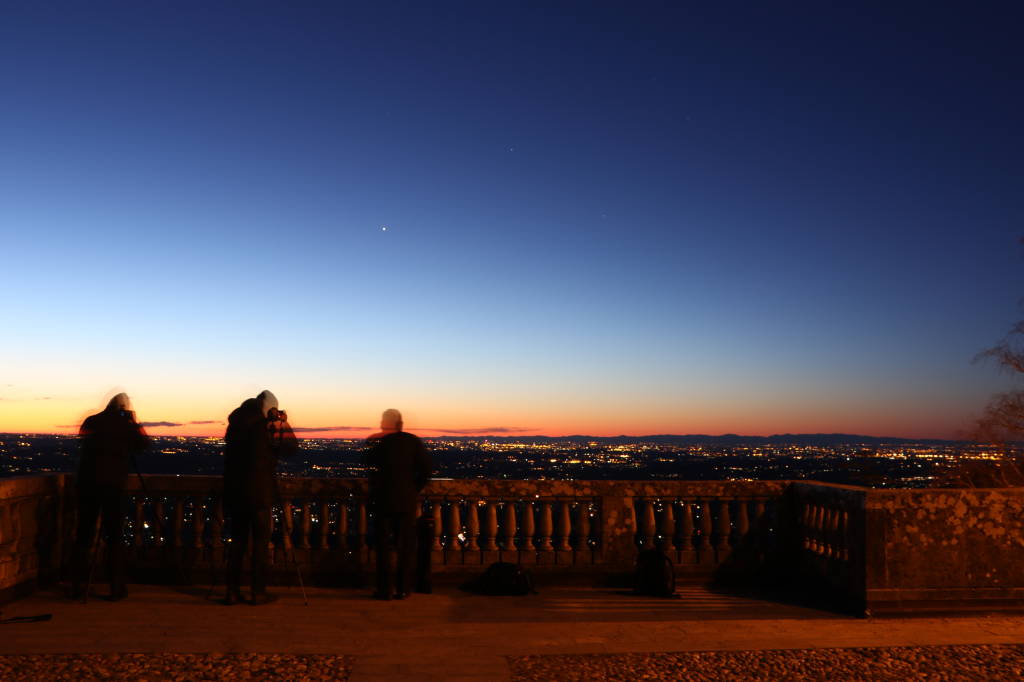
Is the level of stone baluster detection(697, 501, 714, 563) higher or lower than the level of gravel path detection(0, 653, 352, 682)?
higher

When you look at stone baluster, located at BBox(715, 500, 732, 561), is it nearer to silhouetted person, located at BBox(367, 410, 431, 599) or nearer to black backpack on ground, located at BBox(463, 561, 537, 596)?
black backpack on ground, located at BBox(463, 561, 537, 596)

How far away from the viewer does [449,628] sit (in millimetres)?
6859

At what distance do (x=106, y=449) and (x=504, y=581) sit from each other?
413 cm

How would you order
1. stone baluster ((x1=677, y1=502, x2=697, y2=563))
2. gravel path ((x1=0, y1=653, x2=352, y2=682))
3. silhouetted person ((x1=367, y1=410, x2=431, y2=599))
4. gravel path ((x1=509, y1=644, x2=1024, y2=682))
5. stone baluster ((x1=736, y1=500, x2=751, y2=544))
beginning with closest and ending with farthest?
gravel path ((x1=0, y1=653, x2=352, y2=682)) → gravel path ((x1=509, y1=644, x2=1024, y2=682)) → silhouetted person ((x1=367, y1=410, x2=431, y2=599)) → stone baluster ((x1=677, y1=502, x2=697, y2=563)) → stone baluster ((x1=736, y1=500, x2=751, y2=544))

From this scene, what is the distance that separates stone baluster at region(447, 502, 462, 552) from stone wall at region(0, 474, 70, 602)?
397 cm

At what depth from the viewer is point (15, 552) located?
7508mm

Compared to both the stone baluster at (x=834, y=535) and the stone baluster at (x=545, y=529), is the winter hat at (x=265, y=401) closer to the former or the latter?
the stone baluster at (x=545, y=529)

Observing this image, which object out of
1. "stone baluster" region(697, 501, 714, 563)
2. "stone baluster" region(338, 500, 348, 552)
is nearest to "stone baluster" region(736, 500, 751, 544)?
"stone baluster" region(697, 501, 714, 563)

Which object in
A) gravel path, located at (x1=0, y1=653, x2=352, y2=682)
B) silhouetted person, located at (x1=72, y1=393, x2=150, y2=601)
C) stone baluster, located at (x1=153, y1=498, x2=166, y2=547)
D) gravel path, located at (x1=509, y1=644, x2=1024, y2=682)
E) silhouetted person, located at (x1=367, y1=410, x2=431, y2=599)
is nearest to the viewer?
gravel path, located at (x1=0, y1=653, x2=352, y2=682)

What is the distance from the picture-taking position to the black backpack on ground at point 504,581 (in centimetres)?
822

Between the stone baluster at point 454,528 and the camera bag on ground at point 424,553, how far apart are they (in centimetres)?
22

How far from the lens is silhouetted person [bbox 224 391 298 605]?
768 centimetres

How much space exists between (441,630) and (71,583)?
12.9 ft

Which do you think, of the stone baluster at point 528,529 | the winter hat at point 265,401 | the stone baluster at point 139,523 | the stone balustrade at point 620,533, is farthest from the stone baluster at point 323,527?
the stone baluster at point 528,529
